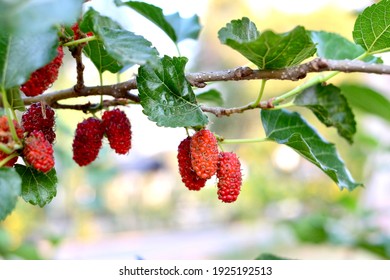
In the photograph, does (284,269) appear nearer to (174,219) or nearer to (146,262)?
(146,262)

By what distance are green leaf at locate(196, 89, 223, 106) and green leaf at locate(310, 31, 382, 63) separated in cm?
18

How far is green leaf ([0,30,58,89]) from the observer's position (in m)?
0.46

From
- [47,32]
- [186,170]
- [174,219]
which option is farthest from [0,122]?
[174,219]

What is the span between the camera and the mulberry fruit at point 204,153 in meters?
0.57

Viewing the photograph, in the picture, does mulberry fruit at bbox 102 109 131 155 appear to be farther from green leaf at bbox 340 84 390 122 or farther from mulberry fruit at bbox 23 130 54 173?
green leaf at bbox 340 84 390 122

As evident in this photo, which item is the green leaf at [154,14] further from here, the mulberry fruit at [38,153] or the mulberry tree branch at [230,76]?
the mulberry fruit at [38,153]

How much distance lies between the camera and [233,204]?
24.4 feet

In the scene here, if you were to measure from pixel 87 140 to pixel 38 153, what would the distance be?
140 mm

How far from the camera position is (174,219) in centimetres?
822

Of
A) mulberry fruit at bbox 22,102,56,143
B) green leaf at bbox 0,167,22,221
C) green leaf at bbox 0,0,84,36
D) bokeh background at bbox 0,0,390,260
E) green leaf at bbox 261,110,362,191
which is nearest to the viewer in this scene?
green leaf at bbox 0,0,84,36

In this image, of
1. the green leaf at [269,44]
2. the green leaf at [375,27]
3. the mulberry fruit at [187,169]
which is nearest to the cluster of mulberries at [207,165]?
the mulberry fruit at [187,169]

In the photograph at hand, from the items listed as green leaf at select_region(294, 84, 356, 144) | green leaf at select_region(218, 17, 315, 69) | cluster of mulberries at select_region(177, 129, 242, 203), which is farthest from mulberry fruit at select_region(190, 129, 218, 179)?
green leaf at select_region(294, 84, 356, 144)

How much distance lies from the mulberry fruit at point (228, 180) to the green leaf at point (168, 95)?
79mm

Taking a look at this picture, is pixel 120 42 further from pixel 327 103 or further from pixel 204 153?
pixel 327 103
